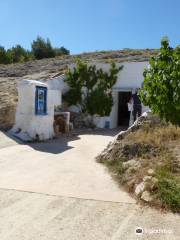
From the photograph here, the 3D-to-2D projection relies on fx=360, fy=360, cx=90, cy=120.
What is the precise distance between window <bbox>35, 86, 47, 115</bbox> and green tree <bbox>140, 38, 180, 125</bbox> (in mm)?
8634

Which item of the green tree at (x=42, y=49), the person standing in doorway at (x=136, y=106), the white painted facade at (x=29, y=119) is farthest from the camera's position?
the green tree at (x=42, y=49)

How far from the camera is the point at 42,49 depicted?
44.4 m

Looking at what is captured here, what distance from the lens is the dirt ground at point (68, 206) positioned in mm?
5367

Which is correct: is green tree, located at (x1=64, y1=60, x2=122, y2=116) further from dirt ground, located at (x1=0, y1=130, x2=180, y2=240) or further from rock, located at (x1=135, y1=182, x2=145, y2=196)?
rock, located at (x1=135, y1=182, x2=145, y2=196)

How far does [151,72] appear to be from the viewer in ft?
20.8

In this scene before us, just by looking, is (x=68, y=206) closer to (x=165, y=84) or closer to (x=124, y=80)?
(x=165, y=84)

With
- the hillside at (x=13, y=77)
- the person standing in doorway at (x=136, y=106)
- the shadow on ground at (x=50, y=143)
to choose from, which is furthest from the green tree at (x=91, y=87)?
the shadow on ground at (x=50, y=143)

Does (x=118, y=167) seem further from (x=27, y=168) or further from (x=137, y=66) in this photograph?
(x=137, y=66)

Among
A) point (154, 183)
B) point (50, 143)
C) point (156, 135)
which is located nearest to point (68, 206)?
point (154, 183)

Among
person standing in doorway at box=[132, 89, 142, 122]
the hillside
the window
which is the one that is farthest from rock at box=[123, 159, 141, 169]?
person standing in doorway at box=[132, 89, 142, 122]

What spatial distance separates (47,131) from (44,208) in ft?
27.9

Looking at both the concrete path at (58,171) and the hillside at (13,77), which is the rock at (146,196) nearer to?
the concrete path at (58,171)

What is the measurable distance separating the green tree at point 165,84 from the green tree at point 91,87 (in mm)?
12664

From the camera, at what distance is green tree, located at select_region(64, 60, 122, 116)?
1900 cm
